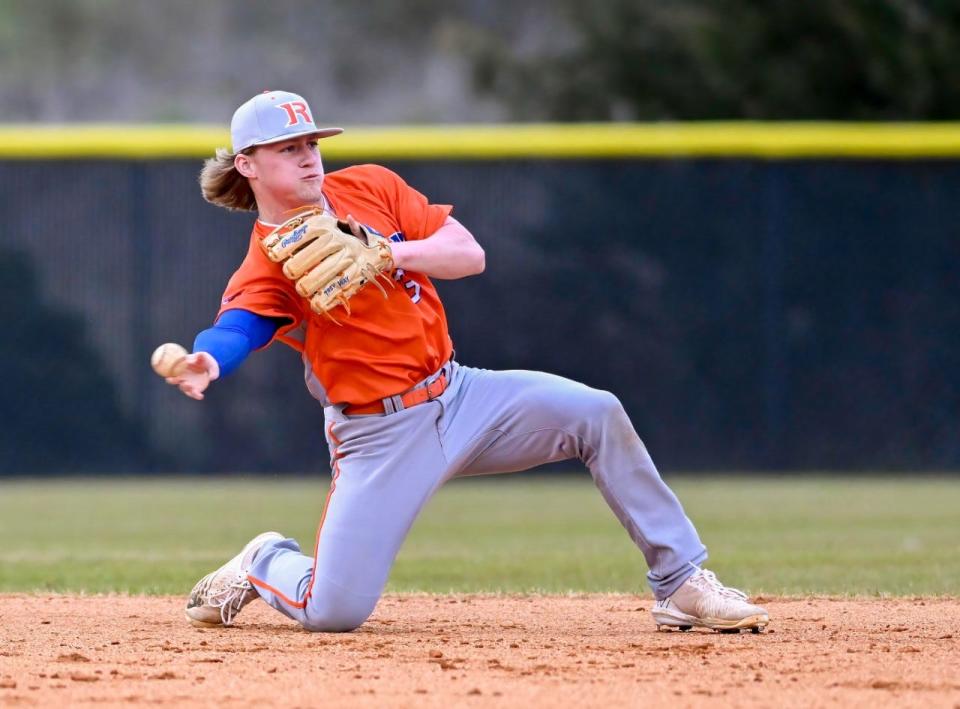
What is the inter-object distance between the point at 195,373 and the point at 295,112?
92 centimetres

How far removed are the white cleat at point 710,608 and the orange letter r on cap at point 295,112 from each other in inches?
68.5

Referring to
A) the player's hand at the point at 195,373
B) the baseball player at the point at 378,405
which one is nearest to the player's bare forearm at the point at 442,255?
the baseball player at the point at 378,405

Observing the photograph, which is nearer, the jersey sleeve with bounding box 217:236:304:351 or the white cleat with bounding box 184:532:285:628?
the jersey sleeve with bounding box 217:236:304:351

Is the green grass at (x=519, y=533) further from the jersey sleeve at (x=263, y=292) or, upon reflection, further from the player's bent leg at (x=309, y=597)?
the jersey sleeve at (x=263, y=292)

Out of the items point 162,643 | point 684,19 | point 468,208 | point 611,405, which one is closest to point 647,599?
point 611,405

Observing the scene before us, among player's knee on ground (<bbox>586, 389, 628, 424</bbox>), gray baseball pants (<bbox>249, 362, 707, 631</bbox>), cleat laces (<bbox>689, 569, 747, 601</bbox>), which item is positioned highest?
player's knee on ground (<bbox>586, 389, 628, 424</bbox>)

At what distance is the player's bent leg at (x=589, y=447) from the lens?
483 cm

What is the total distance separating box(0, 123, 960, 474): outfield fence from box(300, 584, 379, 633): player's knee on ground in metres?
8.17

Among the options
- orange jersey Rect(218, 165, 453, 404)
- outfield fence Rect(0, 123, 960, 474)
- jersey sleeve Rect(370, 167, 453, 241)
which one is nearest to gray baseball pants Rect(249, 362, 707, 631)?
orange jersey Rect(218, 165, 453, 404)

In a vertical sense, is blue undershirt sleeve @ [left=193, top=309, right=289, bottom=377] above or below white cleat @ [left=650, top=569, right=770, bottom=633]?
above

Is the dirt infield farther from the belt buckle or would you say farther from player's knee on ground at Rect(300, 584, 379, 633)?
the belt buckle

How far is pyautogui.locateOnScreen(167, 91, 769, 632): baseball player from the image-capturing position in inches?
187

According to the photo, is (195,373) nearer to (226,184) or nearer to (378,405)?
(378,405)

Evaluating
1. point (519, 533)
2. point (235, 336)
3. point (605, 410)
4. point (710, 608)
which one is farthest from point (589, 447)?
point (519, 533)
